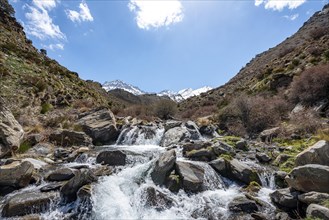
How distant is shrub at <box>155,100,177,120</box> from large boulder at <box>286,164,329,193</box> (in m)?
23.6

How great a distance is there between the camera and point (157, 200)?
7789mm

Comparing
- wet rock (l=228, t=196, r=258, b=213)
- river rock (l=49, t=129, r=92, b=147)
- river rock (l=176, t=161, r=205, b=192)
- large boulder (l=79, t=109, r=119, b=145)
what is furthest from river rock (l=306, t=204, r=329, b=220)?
large boulder (l=79, t=109, r=119, b=145)

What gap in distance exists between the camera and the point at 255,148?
43.3 feet

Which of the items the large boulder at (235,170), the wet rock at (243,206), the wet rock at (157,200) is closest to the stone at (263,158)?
the large boulder at (235,170)

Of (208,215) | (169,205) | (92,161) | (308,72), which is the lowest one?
(208,215)

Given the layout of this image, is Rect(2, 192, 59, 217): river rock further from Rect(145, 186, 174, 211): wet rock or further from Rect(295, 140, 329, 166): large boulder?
Rect(295, 140, 329, 166): large boulder

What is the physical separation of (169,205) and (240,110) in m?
13.9

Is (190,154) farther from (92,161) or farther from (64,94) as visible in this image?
(64,94)

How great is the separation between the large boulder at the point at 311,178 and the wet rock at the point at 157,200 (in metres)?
4.03

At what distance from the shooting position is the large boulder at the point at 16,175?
820 cm

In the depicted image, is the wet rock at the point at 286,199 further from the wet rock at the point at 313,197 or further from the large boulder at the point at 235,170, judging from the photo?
the large boulder at the point at 235,170

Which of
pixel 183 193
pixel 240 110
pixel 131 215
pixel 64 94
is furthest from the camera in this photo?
pixel 64 94

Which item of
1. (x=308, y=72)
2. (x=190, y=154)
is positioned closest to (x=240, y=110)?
(x=308, y=72)

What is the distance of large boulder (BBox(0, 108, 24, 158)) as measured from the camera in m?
10.3
